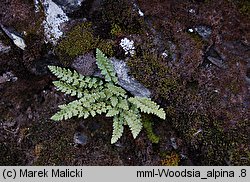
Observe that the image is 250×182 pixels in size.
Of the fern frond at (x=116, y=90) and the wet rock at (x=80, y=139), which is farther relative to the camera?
the wet rock at (x=80, y=139)

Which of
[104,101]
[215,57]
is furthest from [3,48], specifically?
[215,57]

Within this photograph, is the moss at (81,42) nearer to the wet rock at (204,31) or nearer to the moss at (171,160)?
the wet rock at (204,31)

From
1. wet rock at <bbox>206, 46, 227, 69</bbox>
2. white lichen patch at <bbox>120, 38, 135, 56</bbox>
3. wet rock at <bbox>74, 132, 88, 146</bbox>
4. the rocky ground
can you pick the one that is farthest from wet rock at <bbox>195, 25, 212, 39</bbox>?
wet rock at <bbox>74, 132, 88, 146</bbox>

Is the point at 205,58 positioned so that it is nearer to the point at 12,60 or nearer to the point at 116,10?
the point at 116,10

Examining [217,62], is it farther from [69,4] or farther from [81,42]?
[69,4]

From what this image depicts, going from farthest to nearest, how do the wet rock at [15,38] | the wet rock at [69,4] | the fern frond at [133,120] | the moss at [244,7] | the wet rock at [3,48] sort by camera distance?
the wet rock at [3,48]
the wet rock at [15,38]
the wet rock at [69,4]
the fern frond at [133,120]
the moss at [244,7]

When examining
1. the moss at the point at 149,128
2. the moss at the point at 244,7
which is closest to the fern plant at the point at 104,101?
the moss at the point at 149,128
